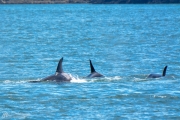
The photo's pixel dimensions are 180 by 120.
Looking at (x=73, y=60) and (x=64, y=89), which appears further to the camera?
(x=73, y=60)

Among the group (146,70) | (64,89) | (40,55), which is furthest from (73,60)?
(64,89)

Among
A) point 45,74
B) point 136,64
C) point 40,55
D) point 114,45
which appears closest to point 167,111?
point 45,74

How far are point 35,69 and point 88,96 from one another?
10395mm

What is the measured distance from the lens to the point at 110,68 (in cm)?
4025

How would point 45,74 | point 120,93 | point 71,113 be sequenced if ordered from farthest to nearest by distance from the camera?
1. point 45,74
2. point 120,93
3. point 71,113

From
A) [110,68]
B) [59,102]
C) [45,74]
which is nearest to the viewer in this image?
[59,102]

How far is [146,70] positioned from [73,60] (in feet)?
24.0

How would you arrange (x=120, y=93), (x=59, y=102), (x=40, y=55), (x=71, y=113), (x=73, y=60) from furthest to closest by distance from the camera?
(x=40, y=55) → (x=73, y=60) → (x=120, y=93) → (x=59, y=102) → (x=71, y=113)

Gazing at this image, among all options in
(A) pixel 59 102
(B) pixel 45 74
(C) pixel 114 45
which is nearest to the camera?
(A) pixel 59 102

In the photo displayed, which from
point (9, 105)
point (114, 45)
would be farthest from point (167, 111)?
point (114, 45)

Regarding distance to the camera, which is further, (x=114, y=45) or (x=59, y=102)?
(x=114, y=45)

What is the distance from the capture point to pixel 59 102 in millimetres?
28484

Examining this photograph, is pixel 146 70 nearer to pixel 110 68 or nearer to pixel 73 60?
pixel 110 68

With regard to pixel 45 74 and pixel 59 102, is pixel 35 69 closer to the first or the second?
pixel 45 74
